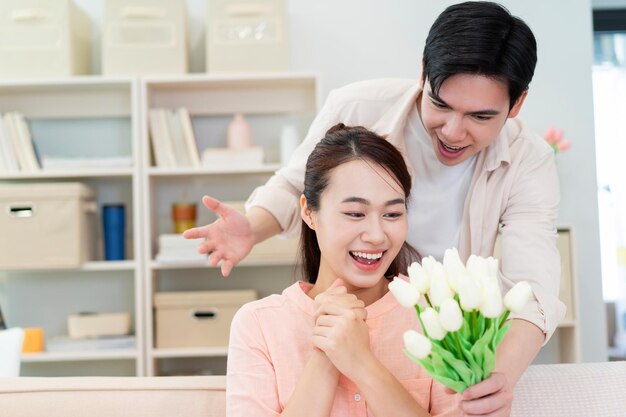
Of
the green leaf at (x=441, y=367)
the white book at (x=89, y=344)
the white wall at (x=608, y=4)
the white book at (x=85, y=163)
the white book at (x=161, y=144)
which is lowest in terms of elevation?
the white book at (x=89, y=344)

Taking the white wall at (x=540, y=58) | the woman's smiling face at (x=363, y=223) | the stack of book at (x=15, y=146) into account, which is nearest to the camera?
the woman's smiling face at (x=363, y=223)

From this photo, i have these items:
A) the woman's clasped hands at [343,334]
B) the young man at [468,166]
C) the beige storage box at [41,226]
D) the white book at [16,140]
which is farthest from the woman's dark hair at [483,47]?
the white book at [16,140]

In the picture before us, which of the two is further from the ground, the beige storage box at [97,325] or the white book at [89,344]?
the beige storage box at [97,325]

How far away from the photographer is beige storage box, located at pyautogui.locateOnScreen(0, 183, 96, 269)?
3430 millimetres

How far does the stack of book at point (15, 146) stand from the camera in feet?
11.5

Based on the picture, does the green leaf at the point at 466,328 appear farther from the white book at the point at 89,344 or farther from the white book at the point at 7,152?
the white book at the point at 7,152

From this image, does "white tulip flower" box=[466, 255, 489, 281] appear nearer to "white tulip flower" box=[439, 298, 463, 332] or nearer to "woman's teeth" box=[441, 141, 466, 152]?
"white tulip flower" box=[439, 298, 463, 332]

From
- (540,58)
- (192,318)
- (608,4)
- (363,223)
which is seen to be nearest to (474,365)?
(363,223)

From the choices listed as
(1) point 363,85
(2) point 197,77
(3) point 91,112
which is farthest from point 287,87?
(1) point 363,85

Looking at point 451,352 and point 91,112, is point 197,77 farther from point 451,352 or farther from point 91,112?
point 451,352

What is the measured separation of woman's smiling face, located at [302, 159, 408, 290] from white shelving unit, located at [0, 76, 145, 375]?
8.03 feet

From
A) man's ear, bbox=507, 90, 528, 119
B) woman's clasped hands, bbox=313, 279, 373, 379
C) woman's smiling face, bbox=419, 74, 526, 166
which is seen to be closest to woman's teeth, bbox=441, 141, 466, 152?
woman's smiling face, bbox=419, 74, 526, 166

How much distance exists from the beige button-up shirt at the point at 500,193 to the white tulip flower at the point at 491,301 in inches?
21.5

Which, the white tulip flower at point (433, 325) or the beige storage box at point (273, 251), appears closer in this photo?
the white tulip flower at point (433, 325)
